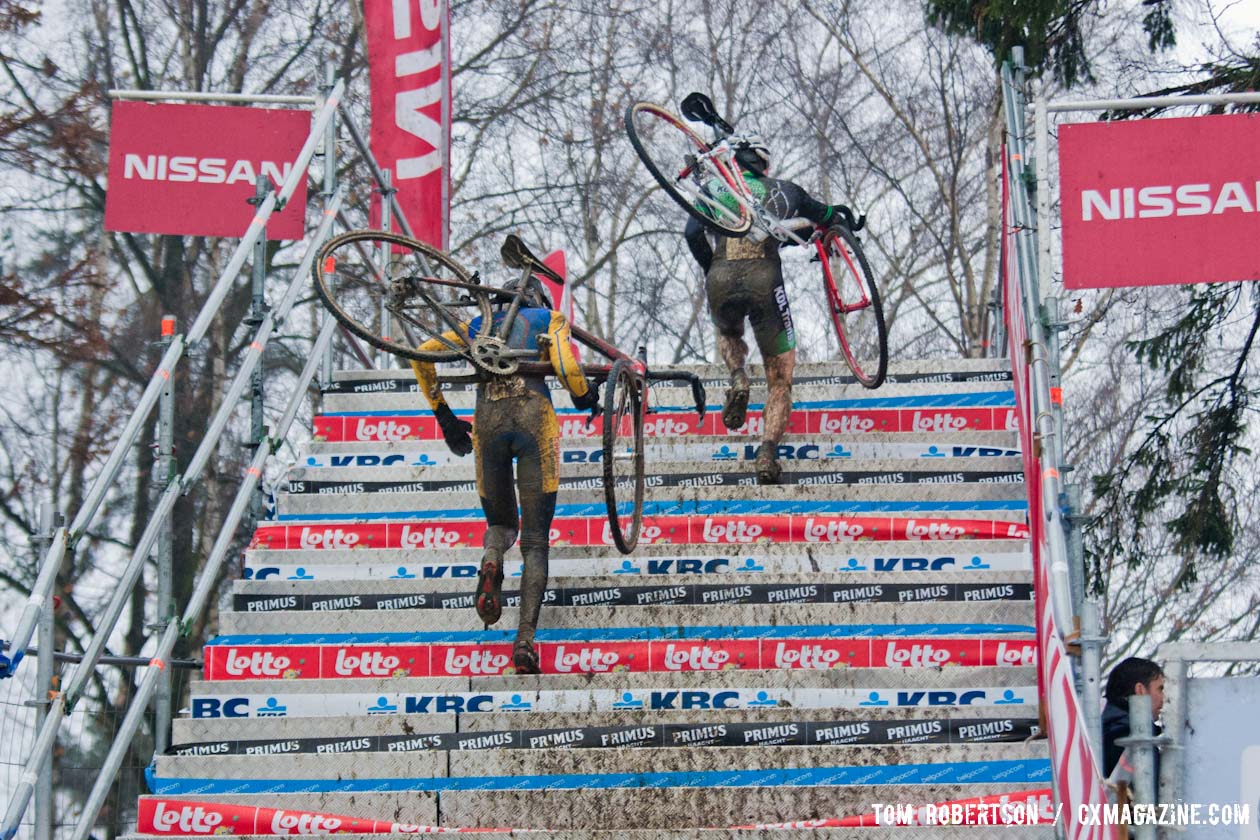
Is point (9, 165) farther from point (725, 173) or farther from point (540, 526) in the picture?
point (540, 526)

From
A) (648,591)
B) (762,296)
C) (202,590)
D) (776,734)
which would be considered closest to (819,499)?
(762,296)

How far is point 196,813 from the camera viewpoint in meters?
7.30

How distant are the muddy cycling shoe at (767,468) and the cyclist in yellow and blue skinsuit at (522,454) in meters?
1.62

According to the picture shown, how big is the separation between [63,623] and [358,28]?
8.44m

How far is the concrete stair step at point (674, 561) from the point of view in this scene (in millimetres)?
8844

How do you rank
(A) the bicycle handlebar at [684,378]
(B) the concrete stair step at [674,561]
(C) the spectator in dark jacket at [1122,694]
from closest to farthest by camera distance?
1. (C) the spectator in dark jacket at [1122,694]
2. (A) the bicycle handlebar at [684,378]
3. (B) the concrete stair step at [674,561]

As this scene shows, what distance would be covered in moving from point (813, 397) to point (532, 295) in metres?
2.81

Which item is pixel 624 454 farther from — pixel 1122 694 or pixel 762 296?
pixel 1122 694

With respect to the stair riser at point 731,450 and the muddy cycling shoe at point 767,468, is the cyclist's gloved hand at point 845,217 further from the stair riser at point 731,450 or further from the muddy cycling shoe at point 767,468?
the muddy cycling shoe at point 767,468

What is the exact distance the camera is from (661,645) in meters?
8.33

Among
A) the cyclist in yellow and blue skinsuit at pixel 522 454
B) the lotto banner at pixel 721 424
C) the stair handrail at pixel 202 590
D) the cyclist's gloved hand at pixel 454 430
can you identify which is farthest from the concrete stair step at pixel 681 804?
the lotto banner at pixel 721 424

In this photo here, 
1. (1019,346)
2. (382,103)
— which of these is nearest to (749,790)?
(1019,346)

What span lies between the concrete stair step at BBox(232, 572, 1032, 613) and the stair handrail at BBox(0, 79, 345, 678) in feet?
3.89

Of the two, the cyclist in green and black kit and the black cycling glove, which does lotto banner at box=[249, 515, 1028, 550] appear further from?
the black cycling glove
